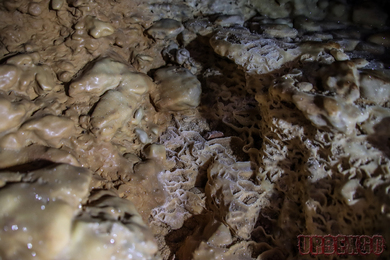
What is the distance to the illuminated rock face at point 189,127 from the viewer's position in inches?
80.9

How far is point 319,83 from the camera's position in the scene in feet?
8.51

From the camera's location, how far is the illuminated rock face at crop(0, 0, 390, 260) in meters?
2.05

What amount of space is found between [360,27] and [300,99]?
89.0 inches

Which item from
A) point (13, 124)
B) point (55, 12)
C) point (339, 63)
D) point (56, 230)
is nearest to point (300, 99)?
point (339, 63)

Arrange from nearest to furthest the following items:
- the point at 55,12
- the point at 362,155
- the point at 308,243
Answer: the point at 362,155 → the point at 308,243 → the point at 55,12

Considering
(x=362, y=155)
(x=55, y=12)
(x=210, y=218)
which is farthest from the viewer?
(x=55, y=12)

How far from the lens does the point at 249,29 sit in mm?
3756

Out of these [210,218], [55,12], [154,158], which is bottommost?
[210,218]

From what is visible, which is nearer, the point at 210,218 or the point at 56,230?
the point at 56,230

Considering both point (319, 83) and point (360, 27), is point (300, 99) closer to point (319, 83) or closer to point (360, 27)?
point (319, 83)

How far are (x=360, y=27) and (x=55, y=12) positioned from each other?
13.3 ft

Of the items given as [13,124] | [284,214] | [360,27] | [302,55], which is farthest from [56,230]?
[360,27]

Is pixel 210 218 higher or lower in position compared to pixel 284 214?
lower

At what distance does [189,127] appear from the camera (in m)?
3.57
